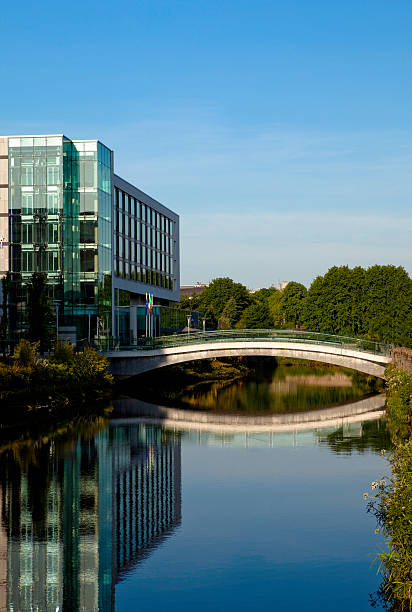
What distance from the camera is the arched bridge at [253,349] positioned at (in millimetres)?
66875

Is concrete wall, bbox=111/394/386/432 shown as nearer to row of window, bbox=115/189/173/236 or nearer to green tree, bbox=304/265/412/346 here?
green tree, bbox=304/265/412/346

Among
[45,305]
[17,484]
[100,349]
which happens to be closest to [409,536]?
[17,484]

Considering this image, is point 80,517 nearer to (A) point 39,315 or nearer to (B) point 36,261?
(A) point 39,315

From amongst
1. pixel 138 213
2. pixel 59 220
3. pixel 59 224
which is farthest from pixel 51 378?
pixel 138 213

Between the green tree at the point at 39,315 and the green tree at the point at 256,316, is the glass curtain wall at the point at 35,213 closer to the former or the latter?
the green tree at the point at 39,315

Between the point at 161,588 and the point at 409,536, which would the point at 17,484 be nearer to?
the point at 161,588

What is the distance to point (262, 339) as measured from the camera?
68.6 metres

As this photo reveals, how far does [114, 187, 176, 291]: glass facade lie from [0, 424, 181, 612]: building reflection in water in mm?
45383

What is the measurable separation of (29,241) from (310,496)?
4941 centimetres

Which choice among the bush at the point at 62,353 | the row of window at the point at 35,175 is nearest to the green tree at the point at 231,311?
the row of window at the point at 35,175

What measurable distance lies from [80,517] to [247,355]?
46455mm

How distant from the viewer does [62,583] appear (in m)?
19.1

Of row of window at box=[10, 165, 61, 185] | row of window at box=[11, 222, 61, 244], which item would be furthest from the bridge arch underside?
row of window at box=[10, 165, 61, 185]

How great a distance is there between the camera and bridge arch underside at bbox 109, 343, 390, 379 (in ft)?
219
